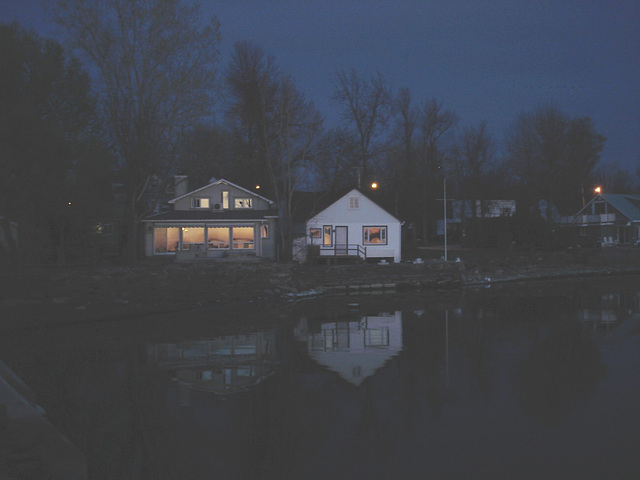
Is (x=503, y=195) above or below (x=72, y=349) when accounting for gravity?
above

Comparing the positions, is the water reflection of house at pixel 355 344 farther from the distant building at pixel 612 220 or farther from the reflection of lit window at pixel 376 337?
the distant building at pixel 612 220

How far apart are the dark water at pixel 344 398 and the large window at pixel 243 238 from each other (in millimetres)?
17635

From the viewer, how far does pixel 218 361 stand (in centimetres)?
1412

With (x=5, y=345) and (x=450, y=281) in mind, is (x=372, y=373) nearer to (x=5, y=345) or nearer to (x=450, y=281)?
(x=5, y=345)

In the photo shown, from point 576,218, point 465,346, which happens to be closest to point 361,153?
point 576,218

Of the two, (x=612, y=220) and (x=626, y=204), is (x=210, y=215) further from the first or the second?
(x=626, y=204)

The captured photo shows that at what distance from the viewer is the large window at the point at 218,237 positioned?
37750 mm

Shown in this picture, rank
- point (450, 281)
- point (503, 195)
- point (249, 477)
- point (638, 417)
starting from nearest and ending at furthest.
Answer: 1. point (249, 477)
2. point (638, 417)
3. point (450, 281)
4. point (503, 195)

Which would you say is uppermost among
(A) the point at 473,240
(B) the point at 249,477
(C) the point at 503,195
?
(C) the point at 503,195

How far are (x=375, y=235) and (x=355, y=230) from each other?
1.52m

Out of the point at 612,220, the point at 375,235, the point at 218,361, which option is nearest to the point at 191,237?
the point at 375,235

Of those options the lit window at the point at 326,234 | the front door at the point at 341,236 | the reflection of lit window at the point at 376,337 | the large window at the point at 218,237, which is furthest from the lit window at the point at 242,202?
the reflection of lit window at the point at 376,337

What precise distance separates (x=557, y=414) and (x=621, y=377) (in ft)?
11.1

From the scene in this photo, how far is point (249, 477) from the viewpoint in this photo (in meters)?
7.30
